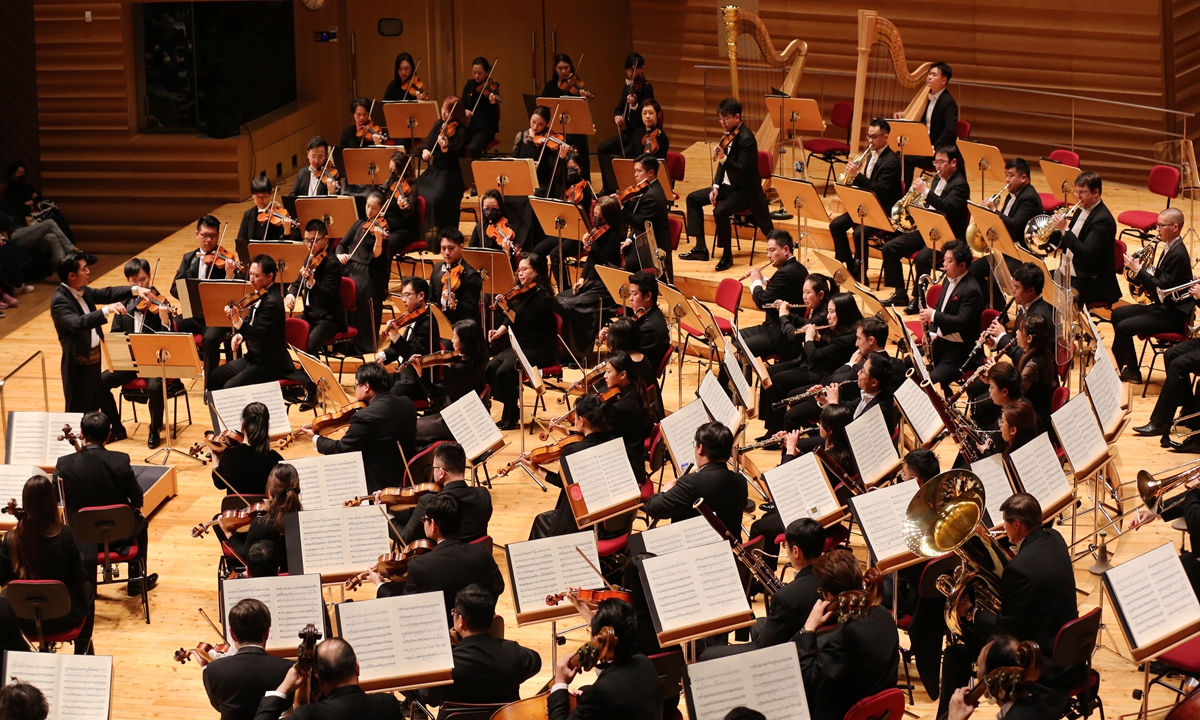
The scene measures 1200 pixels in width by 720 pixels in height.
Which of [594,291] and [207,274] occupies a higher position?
[207,274]

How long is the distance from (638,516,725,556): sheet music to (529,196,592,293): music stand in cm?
506

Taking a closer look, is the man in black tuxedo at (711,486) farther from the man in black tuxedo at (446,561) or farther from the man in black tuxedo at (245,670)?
the man in black tuxedo at (245,670)

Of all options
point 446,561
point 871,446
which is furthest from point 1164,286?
point 446,561

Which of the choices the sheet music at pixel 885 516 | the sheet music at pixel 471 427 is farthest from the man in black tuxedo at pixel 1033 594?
the sheet music at pixel 471 427

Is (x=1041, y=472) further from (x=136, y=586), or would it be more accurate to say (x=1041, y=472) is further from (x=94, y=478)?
(x=136, y=586)

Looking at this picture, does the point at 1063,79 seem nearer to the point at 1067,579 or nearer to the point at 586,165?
the point at 586,165

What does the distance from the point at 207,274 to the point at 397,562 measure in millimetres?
4797

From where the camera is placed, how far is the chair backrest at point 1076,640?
539 centimetres

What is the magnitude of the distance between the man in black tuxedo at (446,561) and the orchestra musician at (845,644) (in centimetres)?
165

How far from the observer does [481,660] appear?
5512 mm

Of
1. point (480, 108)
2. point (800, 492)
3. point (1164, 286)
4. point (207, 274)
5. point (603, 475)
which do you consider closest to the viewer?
point (800, 492)

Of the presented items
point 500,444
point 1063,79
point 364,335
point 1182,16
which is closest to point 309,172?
point 364,335

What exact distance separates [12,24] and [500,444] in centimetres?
1110

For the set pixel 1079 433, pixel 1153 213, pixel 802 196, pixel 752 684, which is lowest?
pixel 752 684
